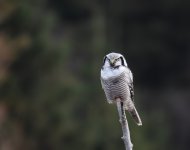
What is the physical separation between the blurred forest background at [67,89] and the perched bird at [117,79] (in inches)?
592

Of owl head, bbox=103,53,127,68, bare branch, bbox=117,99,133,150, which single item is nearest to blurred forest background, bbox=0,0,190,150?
owl head, bbox=103,53,127,68

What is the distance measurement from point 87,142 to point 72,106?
1.42m

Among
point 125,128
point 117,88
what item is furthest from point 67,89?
point 125,128

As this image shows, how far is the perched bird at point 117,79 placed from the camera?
25.7 ft

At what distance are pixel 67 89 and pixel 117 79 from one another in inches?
836

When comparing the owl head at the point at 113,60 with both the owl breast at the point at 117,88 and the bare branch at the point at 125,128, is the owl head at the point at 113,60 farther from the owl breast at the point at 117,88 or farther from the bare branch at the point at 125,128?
the bare branch at the point at 125,128

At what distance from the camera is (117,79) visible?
8.10 m

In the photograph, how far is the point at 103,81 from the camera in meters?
8.03

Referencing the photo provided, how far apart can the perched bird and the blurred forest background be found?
49.3ft

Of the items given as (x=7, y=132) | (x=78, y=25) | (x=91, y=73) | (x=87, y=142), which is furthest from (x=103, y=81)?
(x=78, y=25)

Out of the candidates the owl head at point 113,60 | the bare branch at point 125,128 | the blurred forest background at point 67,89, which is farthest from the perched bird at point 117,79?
the blurred forest background at point 67,89

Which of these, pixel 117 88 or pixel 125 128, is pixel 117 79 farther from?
pixel 125 128

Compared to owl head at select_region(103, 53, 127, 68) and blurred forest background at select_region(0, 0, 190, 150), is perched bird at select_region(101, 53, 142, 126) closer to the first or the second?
owl head at select_region(103, 53, 127, 68)

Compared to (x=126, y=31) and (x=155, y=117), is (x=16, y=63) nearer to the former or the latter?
(x=155, y=117)
